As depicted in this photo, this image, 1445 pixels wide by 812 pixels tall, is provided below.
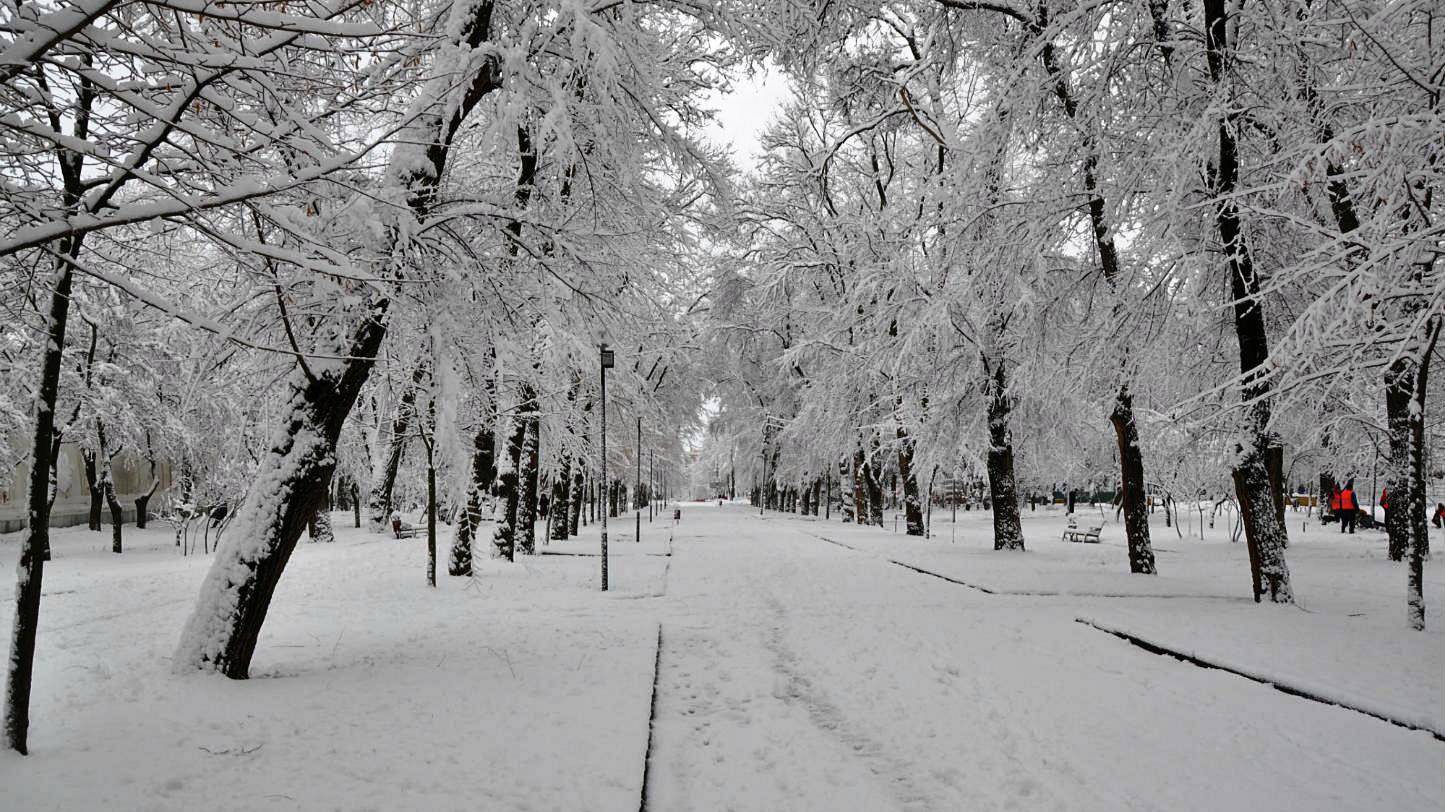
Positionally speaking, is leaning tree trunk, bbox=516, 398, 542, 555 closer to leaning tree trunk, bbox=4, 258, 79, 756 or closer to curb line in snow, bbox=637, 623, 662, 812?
curb line in snow, bbox=637, 623, 662, 812

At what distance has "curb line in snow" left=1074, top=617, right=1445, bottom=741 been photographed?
16.9 ft

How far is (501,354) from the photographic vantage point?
24.8 feet

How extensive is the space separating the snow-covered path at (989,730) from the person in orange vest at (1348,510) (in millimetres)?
28632

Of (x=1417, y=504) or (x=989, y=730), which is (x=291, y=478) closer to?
(x=989, y=730)

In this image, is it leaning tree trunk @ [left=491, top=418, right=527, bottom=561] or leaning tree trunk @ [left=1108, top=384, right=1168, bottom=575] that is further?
leaning tree trunk @ [left=491, top=418, right=527, bottom=561]

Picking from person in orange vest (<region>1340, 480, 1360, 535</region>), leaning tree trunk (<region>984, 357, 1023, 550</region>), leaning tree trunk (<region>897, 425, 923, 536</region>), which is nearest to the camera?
leaning tree trunk (<region>984, 357, 1023, 550</region>)

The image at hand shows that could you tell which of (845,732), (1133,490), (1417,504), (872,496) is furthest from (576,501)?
(845,732)

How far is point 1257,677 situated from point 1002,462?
41.0 feet

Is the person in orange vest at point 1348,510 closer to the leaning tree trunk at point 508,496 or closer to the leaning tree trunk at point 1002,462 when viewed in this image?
the leaning tree trunk at point 1002,462

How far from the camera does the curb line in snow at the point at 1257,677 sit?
16.9 feet

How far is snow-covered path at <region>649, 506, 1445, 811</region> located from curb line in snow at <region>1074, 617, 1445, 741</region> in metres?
0.13

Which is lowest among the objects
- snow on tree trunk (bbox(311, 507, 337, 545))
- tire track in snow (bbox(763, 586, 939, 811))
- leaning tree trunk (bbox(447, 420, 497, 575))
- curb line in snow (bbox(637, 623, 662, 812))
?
tire track in snow (bbox(763, 586, 939, 811))

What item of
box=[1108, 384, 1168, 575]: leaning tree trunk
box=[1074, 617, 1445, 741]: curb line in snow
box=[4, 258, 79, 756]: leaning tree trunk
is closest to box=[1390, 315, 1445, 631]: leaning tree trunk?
box=[1074, 617, 1445, 741]: curb line in snow

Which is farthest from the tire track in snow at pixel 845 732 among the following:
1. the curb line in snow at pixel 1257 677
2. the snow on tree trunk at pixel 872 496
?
the snow on tree trunk at pixel 872 496
